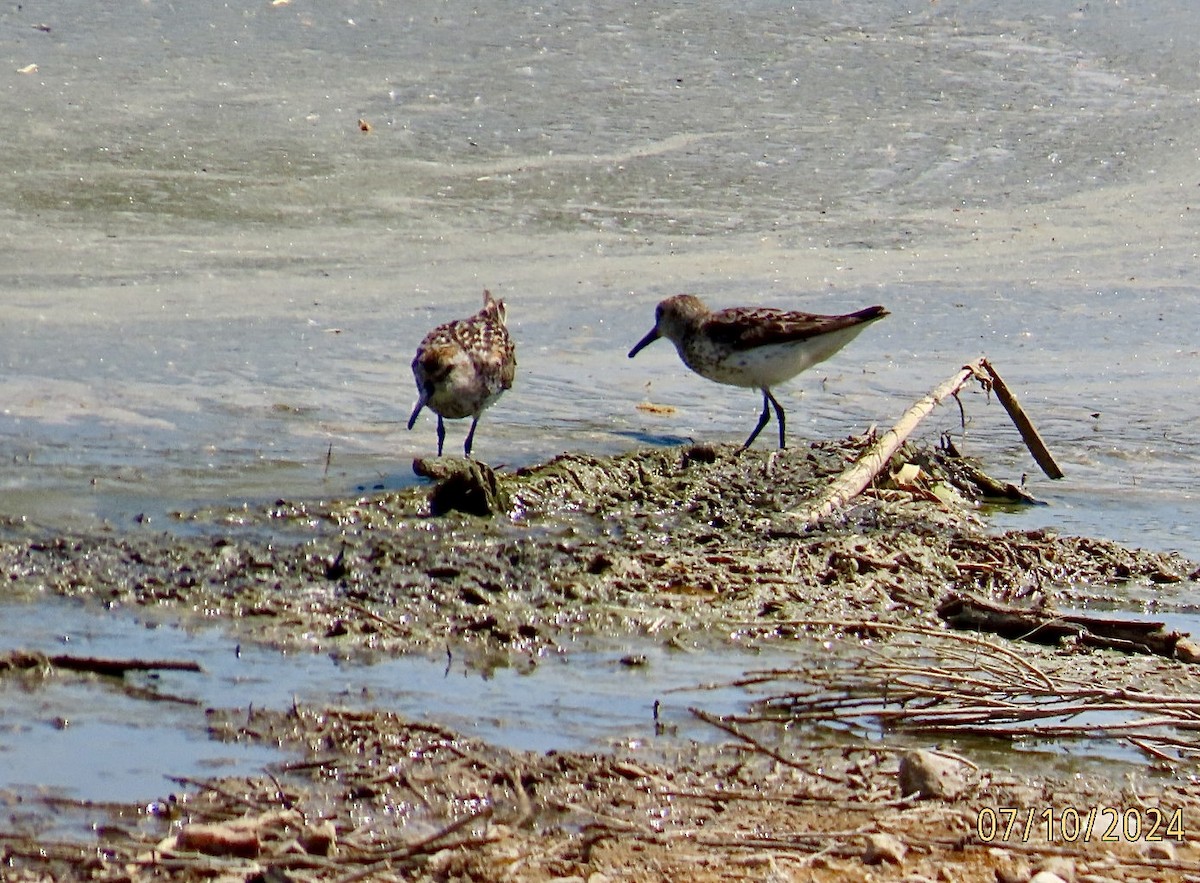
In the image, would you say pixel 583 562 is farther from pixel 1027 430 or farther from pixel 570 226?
pixel 570 226

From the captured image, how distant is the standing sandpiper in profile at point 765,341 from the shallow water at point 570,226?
287 millimetres

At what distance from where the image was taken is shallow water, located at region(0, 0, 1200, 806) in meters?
8.54

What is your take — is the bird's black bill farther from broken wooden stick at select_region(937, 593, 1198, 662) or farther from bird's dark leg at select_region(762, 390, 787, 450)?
broken wooden stick at select_region(937, 593, 1198, 662)

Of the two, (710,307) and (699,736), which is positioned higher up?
(710,307)

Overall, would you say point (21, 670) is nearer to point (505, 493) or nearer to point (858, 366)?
point (505, 493)

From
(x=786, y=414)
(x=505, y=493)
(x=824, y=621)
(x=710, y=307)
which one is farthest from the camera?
(x=710, y=307)

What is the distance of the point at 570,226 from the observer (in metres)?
11.5

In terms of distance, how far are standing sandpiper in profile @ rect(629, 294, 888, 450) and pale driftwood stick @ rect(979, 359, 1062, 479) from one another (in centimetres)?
94

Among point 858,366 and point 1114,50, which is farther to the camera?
point 1114,50

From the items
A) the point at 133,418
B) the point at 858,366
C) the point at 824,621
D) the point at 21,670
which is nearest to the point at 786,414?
the point at 858,366

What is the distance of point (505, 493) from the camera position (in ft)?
24.0

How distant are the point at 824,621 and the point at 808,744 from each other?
1.00 m

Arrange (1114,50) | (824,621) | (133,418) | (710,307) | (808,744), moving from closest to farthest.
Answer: (808,744) → (824,621) → (133,418) → (710,307) → (1114,50)

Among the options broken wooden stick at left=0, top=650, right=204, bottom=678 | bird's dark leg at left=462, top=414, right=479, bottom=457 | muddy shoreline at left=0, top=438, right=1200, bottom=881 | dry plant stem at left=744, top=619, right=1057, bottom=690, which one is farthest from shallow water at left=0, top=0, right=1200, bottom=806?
dry plant stem at left=744, top=619, right=1057, bottom=690
